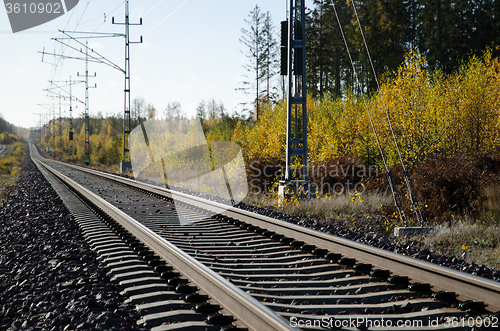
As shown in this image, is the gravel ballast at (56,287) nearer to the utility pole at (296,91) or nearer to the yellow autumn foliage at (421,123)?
the utility pole at (296,91)

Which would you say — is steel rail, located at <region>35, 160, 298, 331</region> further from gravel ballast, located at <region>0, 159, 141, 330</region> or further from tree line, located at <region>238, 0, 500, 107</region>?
tree line, located at <region>238, 0, 500, 107</region>

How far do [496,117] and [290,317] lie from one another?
652 inches

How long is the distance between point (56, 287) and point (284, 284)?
7.97ft

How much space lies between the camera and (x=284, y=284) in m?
3.81

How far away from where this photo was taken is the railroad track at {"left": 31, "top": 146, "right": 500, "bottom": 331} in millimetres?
2850

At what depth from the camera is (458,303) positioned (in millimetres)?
3098

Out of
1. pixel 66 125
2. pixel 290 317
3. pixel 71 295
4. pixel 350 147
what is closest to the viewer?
pixel 290 317

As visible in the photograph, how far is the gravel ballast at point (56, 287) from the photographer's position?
3074 mm

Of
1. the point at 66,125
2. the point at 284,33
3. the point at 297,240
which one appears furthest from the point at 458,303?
the point at 66,125

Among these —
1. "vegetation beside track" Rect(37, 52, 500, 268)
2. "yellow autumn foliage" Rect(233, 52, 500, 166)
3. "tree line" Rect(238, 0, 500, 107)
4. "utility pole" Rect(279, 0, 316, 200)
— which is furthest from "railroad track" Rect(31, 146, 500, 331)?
"tree line" Rect(238, 0, 500, 107)

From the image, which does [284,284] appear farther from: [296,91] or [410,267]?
[296,91]

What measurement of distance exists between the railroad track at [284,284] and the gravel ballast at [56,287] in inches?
7.9

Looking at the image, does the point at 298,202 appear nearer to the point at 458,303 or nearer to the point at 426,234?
the point at 426,234

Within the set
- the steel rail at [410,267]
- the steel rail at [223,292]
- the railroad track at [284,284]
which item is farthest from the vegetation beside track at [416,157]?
the steel rail at [223,292]
